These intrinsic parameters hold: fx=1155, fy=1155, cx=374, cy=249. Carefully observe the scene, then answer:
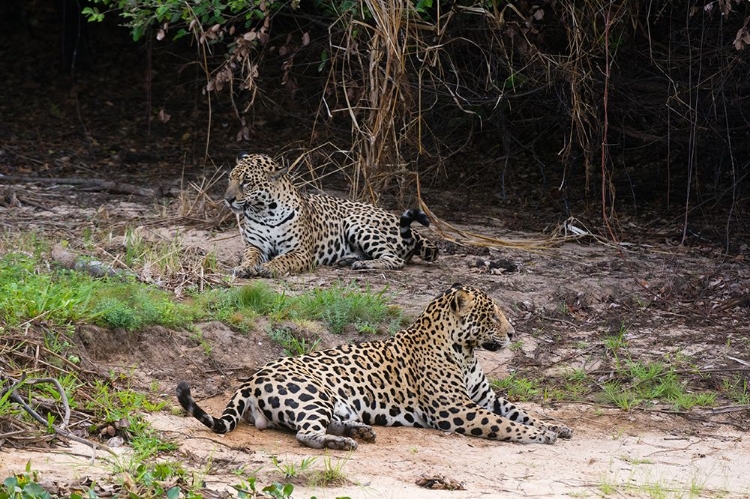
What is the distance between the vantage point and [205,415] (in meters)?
6.27

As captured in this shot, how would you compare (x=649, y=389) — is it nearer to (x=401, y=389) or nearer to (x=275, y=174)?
(x=401, y=389)

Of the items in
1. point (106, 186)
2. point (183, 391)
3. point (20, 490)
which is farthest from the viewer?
point (106, 186)

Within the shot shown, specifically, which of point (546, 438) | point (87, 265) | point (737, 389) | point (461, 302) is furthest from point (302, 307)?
point (737, 389)

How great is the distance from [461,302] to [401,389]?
0.71 m

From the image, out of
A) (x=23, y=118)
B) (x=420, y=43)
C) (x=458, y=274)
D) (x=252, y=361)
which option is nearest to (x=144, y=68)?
(x=23, y=118)

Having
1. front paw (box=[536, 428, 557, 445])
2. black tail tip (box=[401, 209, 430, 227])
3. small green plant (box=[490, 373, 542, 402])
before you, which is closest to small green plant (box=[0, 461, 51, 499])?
front paw (box=[536, 428, 557, 445])

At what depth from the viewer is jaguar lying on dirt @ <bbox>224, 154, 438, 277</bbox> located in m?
10.9

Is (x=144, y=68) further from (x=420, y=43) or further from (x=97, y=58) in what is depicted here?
(x=420, y=43)

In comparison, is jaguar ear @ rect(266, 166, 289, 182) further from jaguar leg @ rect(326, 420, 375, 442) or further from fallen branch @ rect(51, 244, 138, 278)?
jaguar leg @ rect(326, 420, 375, 442)

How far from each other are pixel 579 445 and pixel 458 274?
371 centimetres

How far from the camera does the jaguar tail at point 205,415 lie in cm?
605

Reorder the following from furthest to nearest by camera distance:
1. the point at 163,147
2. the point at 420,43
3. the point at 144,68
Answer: the point at 144,68 < the point at 163,147 < the point at 420,43

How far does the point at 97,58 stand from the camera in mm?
18609

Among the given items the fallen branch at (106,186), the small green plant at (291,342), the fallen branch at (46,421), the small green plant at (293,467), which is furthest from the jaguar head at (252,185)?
the small green plant at (293,467)
